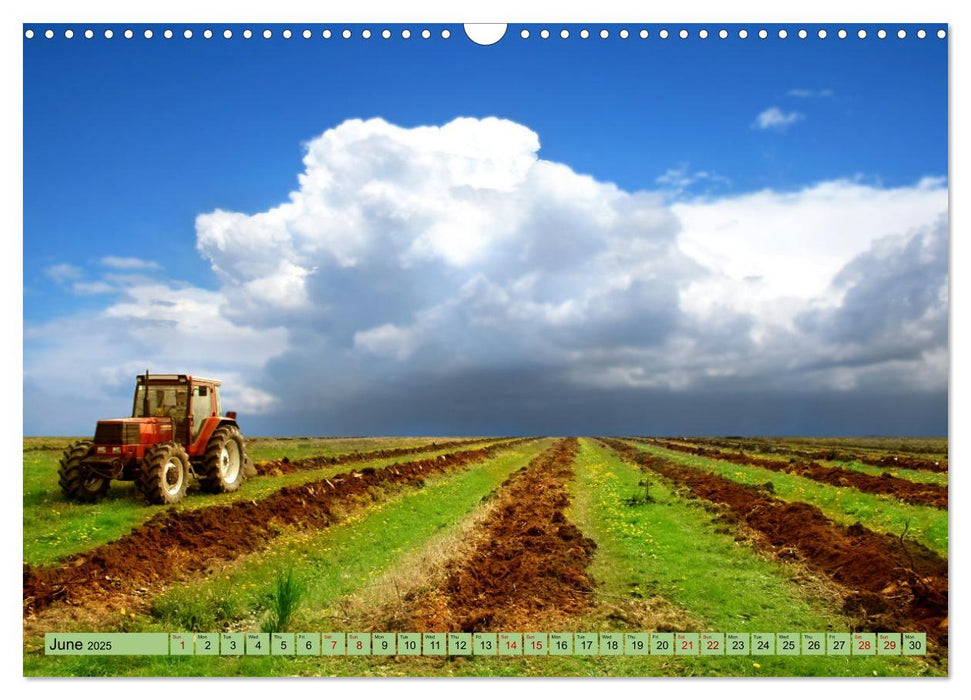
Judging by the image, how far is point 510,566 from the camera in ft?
42.8

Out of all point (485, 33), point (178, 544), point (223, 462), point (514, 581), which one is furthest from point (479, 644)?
point (223, 462)

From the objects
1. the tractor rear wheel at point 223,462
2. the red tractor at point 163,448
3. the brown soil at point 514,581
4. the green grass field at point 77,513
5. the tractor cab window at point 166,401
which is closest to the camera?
the brown soil at point 514,581

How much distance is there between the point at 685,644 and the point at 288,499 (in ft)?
46.0

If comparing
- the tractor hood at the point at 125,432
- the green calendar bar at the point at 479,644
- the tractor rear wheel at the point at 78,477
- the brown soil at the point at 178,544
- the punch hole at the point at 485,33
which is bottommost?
the green calendar bar at the point at 479,644

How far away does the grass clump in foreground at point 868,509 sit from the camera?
16.3 meters

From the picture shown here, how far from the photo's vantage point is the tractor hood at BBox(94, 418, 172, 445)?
18578 mm

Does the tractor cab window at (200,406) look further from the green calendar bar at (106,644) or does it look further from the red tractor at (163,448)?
the green calendar bar at (106,644)

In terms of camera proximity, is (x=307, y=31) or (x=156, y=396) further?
(x=156, y=396)

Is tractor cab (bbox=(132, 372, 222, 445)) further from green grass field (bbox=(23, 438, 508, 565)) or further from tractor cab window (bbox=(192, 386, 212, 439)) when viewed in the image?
green grass field (bbox=(23, 438, 508, 565))

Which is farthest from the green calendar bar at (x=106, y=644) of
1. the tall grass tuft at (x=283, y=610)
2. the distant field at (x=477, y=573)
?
the tall grass tuft at (x=283, y=610)

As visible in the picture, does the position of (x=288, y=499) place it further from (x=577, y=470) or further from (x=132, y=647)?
(x=577, y=470)

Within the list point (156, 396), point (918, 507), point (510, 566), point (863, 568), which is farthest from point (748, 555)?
point (156, 396)

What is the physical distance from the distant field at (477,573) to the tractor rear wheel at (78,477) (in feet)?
1.81

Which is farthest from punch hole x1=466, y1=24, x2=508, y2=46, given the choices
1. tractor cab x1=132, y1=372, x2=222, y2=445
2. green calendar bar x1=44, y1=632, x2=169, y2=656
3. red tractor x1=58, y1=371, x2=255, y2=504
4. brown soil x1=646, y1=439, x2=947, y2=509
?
brown soil x1=646, y1=439, x2=947, y2=509
